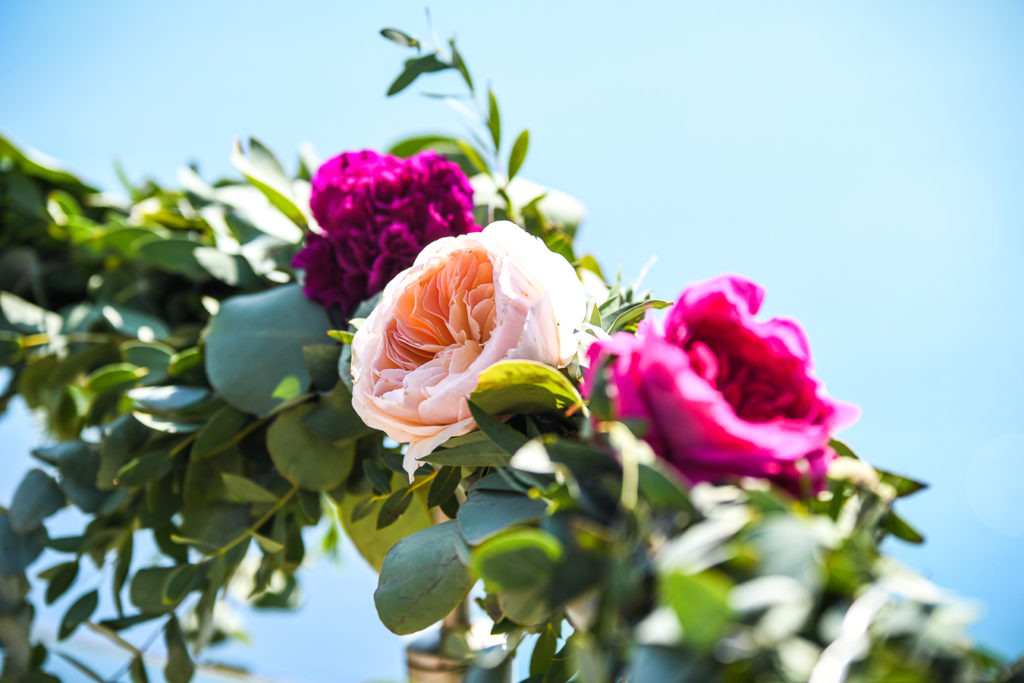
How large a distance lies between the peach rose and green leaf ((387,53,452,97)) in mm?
138

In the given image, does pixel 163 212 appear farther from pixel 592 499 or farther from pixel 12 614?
pixel 592 499

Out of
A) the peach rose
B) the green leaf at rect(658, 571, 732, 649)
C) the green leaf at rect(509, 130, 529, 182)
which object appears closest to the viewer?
the green leaf at rect(658, 571, 732, 649)

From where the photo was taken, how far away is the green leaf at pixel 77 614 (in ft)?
1.38

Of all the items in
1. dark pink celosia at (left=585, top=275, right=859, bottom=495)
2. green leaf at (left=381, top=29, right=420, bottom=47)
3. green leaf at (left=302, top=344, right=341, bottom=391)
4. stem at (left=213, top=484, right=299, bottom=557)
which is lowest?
stem at (left=213, top=484, right=299, bottom=557)

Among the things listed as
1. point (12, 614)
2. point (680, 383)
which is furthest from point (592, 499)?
point (12, 614)

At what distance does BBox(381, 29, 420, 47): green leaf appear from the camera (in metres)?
0.35

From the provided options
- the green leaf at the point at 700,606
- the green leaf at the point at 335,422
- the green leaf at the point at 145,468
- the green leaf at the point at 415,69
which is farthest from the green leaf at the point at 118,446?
the green leaf at the point at 700,606

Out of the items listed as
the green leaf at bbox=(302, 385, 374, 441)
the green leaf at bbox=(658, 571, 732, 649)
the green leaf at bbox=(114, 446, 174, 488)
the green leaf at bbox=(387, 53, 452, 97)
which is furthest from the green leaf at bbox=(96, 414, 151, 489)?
the green leaf at bbox=(658, 571, 732, 649)

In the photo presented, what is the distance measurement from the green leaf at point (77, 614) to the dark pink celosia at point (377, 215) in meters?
0.23

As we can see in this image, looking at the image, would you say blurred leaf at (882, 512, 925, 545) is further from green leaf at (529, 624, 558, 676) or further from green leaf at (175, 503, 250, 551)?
green leaf at (175, 503, 250, 551)

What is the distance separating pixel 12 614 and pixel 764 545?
1.63 ft

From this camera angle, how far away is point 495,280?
241mm

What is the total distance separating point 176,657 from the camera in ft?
1.39

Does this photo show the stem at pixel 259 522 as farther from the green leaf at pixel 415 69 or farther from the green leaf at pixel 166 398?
the green leaf at pixel 415 69
